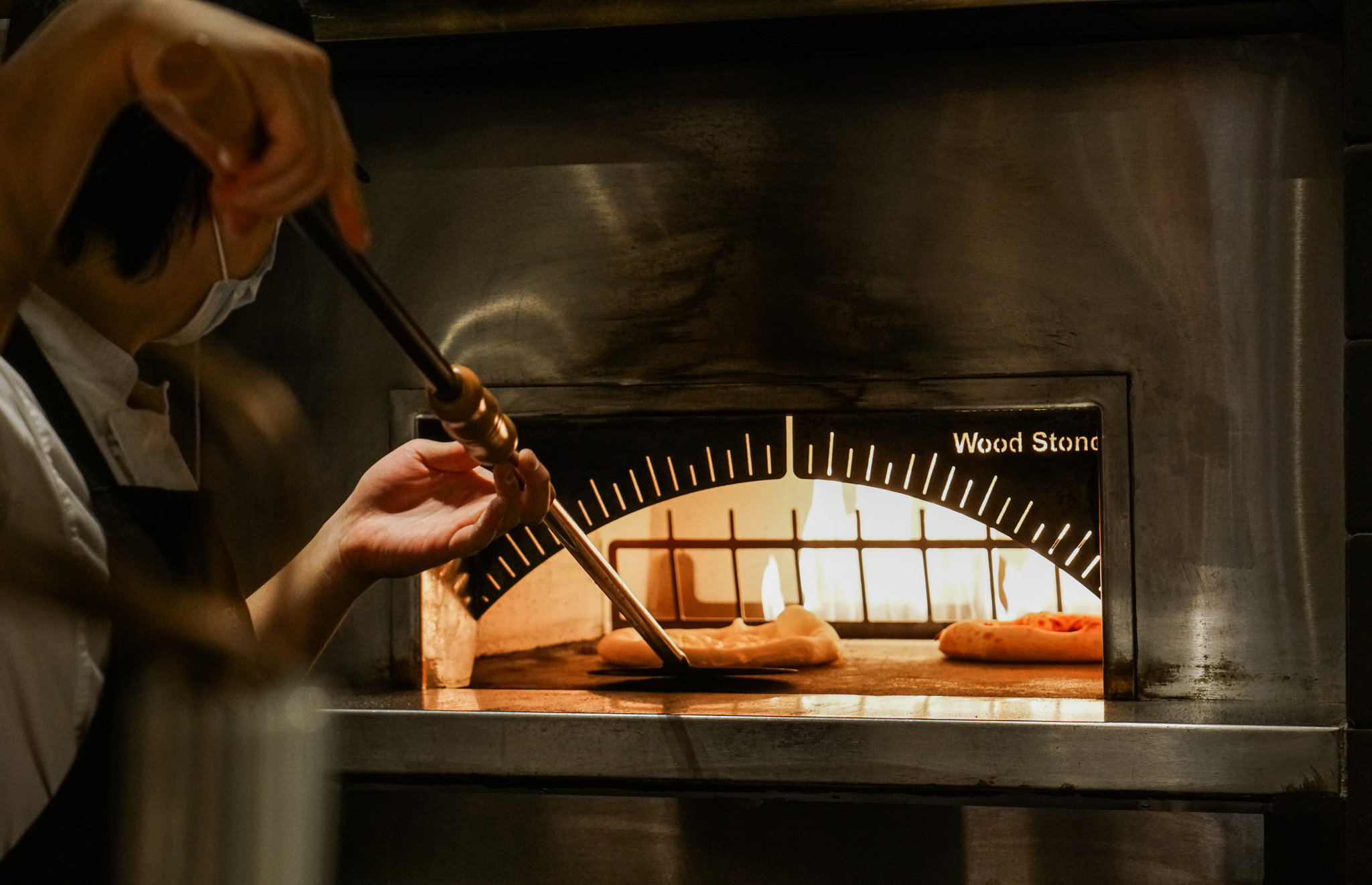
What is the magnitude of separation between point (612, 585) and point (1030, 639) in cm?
38

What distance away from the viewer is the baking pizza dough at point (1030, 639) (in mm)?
940

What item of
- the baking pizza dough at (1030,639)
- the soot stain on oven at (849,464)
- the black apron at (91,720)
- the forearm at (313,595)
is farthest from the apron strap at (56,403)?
the baking pizza dough at (1030,639)

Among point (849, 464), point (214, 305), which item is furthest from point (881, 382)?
point (214, 305)

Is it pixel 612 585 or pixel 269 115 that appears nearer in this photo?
pixel 269 115

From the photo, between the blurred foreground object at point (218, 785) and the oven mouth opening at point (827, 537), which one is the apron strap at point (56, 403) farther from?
the oven mouth opening at point (827, 537)

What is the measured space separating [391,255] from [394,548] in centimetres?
35

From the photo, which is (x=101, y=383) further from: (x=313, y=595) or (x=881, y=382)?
(x=881, y=382)

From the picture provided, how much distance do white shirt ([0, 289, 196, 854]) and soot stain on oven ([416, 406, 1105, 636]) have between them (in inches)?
16.0

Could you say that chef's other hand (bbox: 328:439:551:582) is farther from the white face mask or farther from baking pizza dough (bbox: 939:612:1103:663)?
baking pizza dough (bbox: 939:612:1103:663)

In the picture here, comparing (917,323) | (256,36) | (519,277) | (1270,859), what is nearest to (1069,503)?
(917,323)

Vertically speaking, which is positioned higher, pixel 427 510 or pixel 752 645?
pixel 427 510

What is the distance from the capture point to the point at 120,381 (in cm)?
54

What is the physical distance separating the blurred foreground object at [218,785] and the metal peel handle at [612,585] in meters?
0.36

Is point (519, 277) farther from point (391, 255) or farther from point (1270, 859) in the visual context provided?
point (1270, 859)
